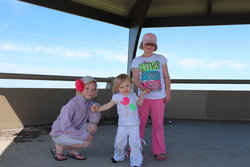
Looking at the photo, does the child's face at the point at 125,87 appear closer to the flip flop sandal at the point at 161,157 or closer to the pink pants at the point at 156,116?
the pink pants at the point at 156,116

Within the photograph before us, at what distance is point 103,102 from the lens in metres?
6.86

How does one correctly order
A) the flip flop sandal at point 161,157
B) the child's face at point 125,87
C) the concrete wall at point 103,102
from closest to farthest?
the child's face at point 125,87 < the flip flop sandal at point 161,157 < the concrete wall at point 103,102

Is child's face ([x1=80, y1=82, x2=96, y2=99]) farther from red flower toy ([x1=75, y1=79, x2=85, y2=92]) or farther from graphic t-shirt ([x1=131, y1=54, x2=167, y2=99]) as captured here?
graphic t-shirt ([x1=131, y1=54, x2=167, y2=99])

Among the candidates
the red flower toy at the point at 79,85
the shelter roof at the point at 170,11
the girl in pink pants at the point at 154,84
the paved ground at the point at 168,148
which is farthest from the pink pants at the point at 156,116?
the shelter roof at the point at 170,11

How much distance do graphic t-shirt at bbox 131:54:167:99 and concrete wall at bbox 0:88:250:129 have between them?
292 cm

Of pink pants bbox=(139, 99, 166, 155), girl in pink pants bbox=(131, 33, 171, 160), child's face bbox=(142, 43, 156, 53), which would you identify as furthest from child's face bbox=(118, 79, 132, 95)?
child's face bbox=(142, 43, 156, 53)

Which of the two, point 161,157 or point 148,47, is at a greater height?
point 148,47

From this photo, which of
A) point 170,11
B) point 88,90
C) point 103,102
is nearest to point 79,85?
point 88,90

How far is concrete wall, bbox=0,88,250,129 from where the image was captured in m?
5.29

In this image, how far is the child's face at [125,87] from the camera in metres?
3.12

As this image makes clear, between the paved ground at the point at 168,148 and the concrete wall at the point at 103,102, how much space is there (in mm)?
364

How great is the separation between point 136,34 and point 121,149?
5.26 meters

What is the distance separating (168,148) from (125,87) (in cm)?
144

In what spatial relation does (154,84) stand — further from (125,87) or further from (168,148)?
(168,148)
